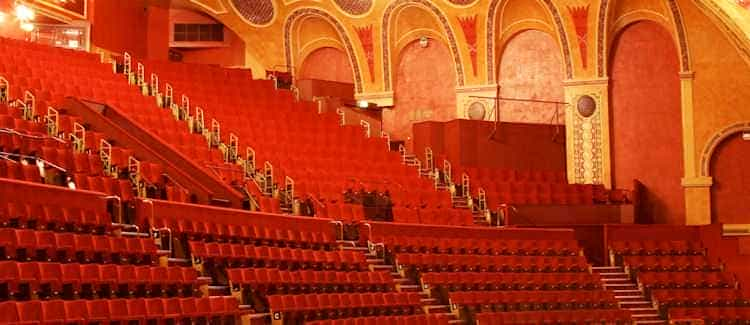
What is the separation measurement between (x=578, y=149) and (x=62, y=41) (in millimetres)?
7171

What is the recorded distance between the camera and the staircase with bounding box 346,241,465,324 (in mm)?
11484

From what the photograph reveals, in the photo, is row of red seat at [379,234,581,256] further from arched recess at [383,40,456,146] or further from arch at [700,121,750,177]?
arched recess at [383,40,456,146]

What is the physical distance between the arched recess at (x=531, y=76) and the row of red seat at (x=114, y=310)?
9023 mm

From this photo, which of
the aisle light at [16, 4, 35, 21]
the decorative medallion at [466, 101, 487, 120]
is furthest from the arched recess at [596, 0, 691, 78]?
the aisle light at [16, 4, 35, 21]

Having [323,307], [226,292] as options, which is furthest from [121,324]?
[323,307]

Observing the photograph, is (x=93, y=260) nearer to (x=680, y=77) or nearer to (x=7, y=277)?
(x=7, y=277)

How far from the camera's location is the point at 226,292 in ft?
31.2

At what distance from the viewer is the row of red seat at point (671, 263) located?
14.0 metres

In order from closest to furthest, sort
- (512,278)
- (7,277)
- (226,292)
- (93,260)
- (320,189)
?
(7,277), (93,260), (226,292), (512,278), (320,189)

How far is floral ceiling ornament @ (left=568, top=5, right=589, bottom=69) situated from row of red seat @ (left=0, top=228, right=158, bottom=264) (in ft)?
28.5

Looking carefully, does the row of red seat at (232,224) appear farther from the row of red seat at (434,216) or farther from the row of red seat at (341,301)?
the row of red seat at (434,216)

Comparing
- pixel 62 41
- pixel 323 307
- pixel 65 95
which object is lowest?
pixel 323 307

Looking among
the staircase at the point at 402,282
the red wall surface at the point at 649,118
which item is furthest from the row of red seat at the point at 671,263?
the staircase at the point at 402,282

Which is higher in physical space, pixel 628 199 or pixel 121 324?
pixel 628 199
